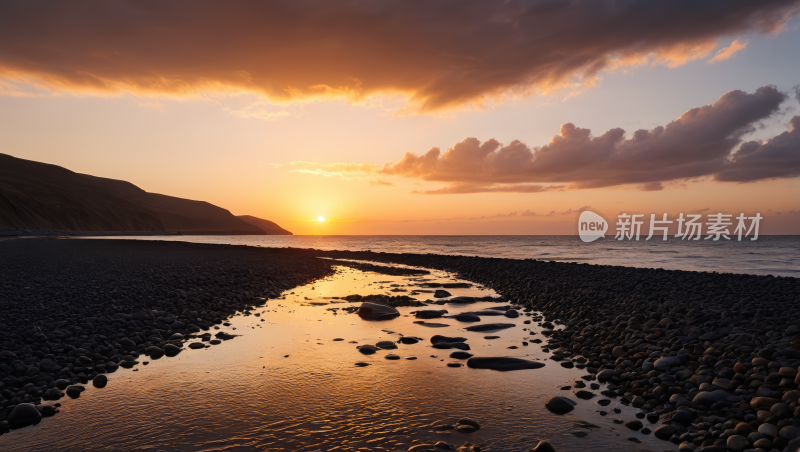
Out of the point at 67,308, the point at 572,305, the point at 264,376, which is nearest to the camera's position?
the point at 264,376

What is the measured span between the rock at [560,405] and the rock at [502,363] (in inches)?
91.0

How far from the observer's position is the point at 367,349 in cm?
1155

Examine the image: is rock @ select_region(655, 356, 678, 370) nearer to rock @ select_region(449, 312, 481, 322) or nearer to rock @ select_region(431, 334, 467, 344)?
rock @ select_region(431, 334, 467, 344)

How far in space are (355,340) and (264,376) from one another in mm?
3855

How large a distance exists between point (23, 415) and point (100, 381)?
1.77 meters

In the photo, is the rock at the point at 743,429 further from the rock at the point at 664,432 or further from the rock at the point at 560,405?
the rock at the point at 560,405

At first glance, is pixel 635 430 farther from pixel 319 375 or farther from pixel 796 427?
pixel 319 375

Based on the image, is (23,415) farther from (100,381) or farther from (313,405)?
(313,405)

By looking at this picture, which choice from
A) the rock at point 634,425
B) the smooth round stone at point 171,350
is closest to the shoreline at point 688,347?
the rock at point 634,425

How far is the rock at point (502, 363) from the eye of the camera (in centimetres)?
1022

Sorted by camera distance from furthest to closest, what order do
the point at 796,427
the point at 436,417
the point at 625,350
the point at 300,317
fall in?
the point at 300,317 → the point at 625,350 → the point at 436,417 → the point at 796,427

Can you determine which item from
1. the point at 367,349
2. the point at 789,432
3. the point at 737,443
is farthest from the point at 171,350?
the point at 789,432

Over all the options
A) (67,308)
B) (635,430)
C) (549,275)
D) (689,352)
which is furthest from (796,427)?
(549,275)

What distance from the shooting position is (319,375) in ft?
31.0
